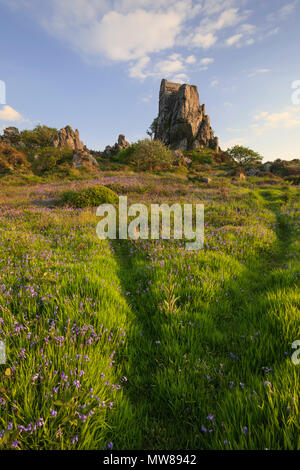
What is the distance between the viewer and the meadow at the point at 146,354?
1.87 meters

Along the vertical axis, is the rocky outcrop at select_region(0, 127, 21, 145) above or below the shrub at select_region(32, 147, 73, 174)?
above

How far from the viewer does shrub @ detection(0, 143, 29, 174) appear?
39344 millimetres

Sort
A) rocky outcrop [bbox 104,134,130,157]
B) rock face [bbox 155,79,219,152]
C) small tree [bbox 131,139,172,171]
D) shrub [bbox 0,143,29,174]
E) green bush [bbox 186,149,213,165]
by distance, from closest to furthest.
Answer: shrub [bbox 0,143,29,174]
small tree [bbox 131,139,172,171]
green bush [bbox 186,149,213,165]
rocky outcrop [bbox 104,134,130,157]
rock face [bbox 155,79,219,152]

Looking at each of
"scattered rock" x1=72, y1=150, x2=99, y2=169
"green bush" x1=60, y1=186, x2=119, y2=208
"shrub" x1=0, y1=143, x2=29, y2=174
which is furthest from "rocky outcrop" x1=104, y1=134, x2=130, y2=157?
"green bush" x1=60, y1=186, x2=119, y2=208

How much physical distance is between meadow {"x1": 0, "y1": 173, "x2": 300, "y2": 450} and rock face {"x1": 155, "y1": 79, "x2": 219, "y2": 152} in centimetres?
8380

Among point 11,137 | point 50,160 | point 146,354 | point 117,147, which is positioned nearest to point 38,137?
point 11,137

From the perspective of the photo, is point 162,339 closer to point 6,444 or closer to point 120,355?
point 120,355

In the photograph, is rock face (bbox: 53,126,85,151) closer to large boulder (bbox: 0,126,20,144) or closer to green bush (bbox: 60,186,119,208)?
large boulder (bbox: 0,126,20,144)

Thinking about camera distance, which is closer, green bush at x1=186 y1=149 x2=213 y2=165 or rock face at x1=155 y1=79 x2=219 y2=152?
green bush at x1=186 y1=149 x2=213 y2=165

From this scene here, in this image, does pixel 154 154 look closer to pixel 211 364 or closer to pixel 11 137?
pixel 211 364

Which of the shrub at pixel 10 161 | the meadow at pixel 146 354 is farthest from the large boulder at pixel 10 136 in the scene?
the meadow at pixel 146 354

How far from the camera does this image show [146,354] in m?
3.04

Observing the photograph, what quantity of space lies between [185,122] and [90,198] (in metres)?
81.1

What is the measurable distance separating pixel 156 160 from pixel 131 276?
Result: 4216cm
